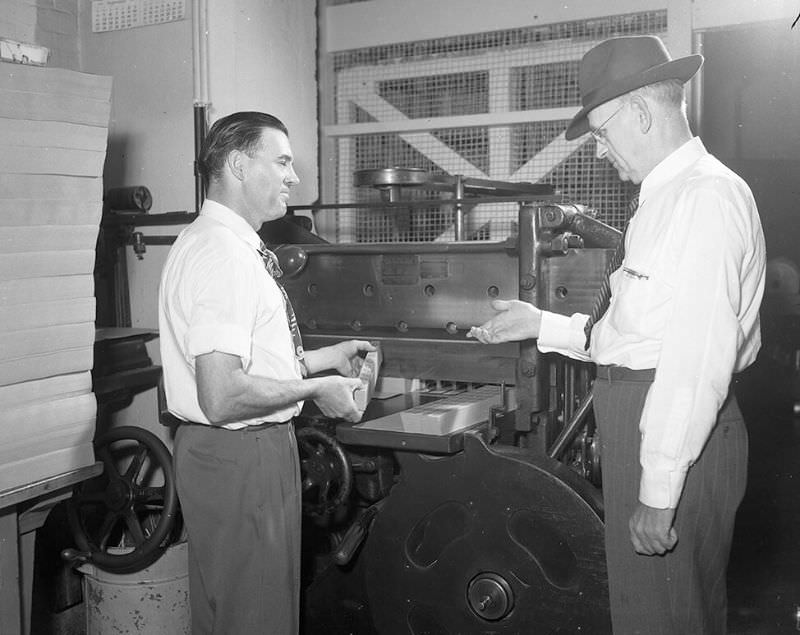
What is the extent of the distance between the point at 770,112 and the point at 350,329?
5363mm

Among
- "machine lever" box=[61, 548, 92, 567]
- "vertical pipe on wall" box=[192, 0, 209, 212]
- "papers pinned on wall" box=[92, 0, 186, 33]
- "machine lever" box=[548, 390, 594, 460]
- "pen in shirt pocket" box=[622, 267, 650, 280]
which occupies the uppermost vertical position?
"papers pinned on wall" box=[92, 0, 186, 33]

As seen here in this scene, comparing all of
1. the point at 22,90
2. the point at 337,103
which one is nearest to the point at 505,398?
the point at 22,90

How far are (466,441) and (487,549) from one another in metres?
0.29

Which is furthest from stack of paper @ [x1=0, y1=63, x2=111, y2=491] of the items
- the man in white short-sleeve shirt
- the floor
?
the floor

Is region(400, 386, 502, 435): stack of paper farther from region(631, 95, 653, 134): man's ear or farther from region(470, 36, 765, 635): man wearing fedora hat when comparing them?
region(631, 95, 653, 134): man's ear

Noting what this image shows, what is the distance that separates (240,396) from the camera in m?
2.01

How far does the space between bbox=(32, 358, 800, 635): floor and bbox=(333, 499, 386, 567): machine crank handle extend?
1429 mm

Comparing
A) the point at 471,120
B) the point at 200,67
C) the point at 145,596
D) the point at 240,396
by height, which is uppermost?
the point at 200,67

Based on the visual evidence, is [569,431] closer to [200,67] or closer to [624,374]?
[624,374]

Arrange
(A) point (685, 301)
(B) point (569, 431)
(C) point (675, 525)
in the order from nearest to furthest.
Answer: (A) point (685, 301) → (C) point (675, 525) → (B) point (569, 431)

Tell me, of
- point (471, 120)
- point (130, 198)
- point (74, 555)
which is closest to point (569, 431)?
point (74, 555)

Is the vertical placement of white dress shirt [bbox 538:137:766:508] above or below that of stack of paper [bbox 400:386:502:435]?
above

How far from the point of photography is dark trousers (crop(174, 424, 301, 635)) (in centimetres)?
215

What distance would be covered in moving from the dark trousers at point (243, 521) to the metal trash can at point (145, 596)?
32.9 inches
